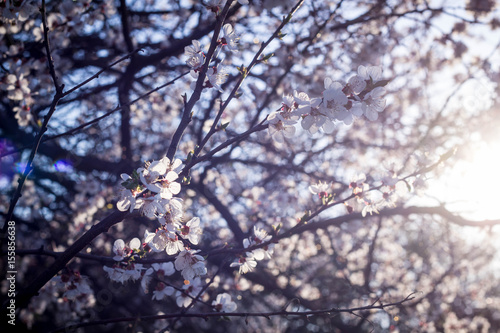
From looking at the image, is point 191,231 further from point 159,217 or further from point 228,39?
point 228,39

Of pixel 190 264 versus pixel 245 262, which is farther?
pixel 245 262

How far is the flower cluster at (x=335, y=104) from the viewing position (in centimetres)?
154

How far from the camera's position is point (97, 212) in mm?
5027

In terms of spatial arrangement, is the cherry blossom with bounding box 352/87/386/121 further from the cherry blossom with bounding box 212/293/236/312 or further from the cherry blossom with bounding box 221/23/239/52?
the cherry blossom with bounding box 212/293/236/312

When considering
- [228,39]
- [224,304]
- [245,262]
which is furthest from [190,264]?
[228,39]

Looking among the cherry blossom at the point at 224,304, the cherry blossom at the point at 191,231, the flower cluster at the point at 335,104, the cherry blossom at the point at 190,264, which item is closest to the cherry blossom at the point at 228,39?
the flower cluster at the point at 335,104

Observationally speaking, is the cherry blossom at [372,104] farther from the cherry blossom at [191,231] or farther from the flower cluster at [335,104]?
the cherry blossom at [191,231]

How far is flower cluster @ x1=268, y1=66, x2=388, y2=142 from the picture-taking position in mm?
1543

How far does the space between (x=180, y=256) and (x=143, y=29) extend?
13.6 feet

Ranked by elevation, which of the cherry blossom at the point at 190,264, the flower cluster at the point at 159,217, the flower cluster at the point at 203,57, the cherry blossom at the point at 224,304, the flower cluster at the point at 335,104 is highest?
the flower cluster at the point at 203,57

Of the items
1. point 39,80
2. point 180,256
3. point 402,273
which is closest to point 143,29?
point 39,80

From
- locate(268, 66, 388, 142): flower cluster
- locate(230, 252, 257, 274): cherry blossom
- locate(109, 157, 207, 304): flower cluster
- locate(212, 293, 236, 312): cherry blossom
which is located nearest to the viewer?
locate(109, 157, 207, 304): flower cluster

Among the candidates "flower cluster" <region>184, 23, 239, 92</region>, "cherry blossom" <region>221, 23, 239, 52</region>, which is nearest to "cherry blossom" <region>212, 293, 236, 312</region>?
"flower cluster" <region>184, 23, 239, 92</region>

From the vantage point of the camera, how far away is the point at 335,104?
1.56 metres
